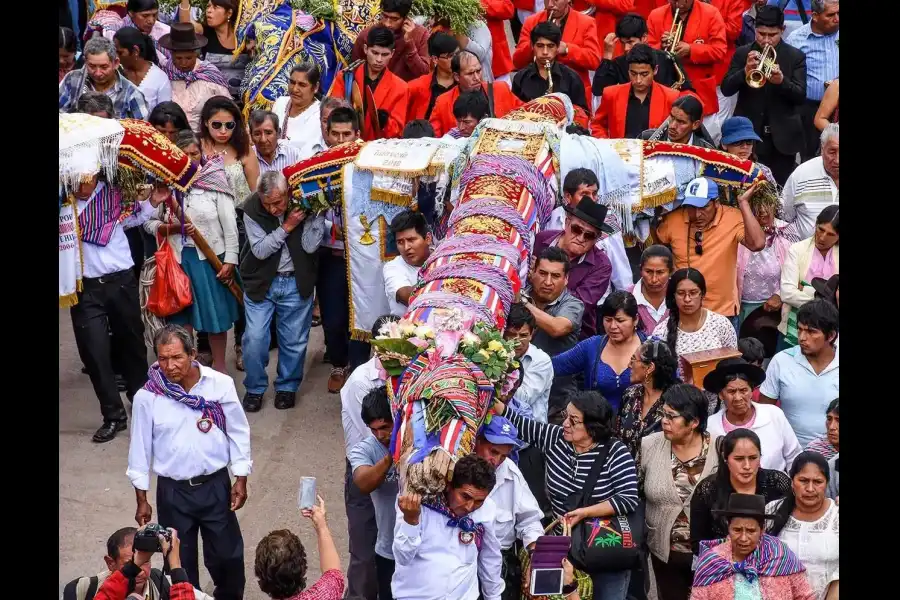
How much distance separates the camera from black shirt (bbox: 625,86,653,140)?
11.9 metres

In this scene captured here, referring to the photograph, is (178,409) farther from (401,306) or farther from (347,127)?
(347,127)

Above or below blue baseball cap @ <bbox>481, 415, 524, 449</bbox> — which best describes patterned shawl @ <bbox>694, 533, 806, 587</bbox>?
below

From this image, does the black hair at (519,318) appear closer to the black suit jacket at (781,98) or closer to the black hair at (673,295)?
the black hair at (673,295)

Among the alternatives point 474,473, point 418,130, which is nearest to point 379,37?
point 418,130

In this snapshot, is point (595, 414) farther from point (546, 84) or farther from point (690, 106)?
point (546, 84)

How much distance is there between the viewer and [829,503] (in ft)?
24.8

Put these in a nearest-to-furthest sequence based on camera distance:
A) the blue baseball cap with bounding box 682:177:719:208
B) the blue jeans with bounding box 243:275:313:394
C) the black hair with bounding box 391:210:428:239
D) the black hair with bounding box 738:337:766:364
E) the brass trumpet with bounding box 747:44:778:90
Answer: the black hair with bounding box 738:337:766:364 < the black hair with bounding box 391:210:428:239 < the blue baseball cap with bounding box 682:177:719:208 < the blue jeans with bounding box 243:275:313:394 < the brass trumpet with bounding box 747:44:778:90

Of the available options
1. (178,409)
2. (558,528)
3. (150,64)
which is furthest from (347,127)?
(558,528)

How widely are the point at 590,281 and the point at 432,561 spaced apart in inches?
123

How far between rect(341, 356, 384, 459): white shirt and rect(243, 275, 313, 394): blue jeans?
2507 millimetres

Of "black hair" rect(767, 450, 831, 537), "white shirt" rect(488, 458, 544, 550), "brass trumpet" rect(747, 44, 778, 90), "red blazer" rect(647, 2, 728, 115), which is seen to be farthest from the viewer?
"red blazer" rect(647, 2, 728, 115)

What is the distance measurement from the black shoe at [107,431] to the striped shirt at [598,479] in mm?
3648

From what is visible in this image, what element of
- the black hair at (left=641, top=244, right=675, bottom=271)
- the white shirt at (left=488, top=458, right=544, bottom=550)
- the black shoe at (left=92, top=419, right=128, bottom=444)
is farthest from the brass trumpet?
the white shirt at (left=488, top=458, right=544, bottom=550)

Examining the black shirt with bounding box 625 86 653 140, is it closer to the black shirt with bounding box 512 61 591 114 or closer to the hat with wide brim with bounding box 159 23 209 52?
the black shirt with bounding box 512 61 591 114
